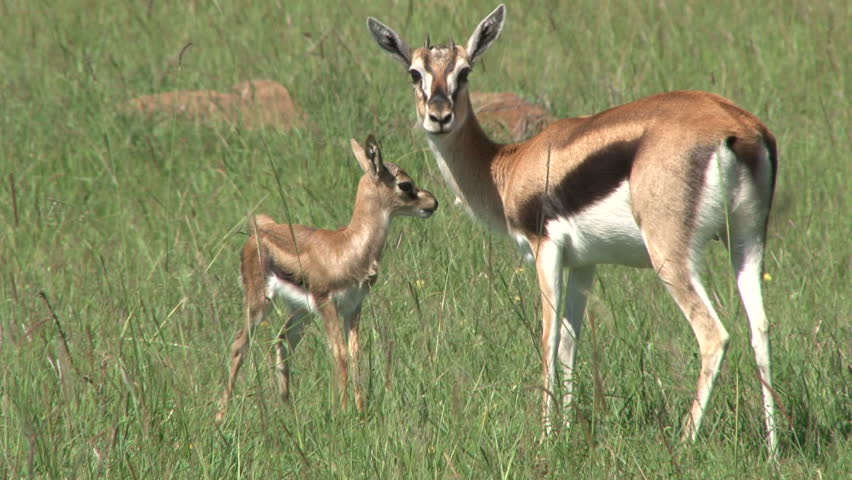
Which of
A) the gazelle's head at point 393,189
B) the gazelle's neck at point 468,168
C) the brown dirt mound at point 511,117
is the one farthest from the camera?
the brown dirt mound at point 511,117

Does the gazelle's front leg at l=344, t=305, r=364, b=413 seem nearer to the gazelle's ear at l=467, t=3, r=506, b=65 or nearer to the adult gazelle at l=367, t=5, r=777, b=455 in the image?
the adult gazelle at l=367, t=5, r=777, b=455

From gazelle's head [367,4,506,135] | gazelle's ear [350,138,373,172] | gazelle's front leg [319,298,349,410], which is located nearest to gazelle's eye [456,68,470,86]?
gazelle's head [367,4,506,135]

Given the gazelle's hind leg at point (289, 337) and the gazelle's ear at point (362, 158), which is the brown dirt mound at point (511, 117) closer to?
the gazelle's ear at point (362, 158)

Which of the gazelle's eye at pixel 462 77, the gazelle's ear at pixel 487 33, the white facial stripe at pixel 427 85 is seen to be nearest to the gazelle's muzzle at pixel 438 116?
the white facial stripe at pixel 427 85

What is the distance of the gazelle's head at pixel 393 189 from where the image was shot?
5.23 meters

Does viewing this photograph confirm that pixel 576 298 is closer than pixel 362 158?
Yes

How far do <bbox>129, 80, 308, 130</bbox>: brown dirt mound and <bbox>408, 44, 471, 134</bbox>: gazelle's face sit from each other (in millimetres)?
2257

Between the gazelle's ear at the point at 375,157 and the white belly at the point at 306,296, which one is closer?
the white belly at the point at 306,296

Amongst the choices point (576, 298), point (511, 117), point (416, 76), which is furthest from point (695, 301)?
point (511, 117)

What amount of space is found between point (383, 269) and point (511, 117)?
2.13 metres

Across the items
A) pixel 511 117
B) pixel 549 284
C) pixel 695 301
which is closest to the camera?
pixel 695 301

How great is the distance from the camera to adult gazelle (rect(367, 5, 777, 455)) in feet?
13.4

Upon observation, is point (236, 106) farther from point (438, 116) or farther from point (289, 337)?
point (438, 116)

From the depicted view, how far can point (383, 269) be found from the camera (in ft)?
18.8
